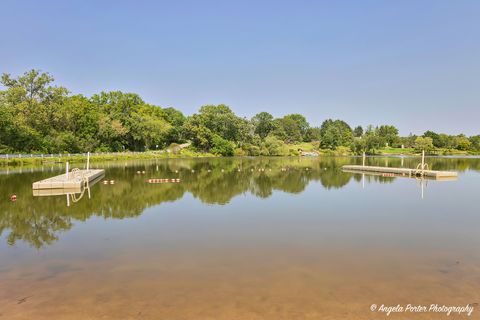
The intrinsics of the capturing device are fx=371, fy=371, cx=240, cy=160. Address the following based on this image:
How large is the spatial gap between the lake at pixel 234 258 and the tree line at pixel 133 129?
158 ft

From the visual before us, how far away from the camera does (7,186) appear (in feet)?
88.0

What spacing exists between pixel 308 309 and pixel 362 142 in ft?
407

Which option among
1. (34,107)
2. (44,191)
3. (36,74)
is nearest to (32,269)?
(44,191)

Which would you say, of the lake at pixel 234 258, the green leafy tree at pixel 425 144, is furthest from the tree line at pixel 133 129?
the lake at pixel 234 258

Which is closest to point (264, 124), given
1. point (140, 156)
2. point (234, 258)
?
point (140, 156)

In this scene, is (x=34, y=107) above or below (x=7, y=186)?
above

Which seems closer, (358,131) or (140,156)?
(140,156)

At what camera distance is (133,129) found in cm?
8619

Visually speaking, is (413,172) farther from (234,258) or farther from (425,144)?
(425,144)

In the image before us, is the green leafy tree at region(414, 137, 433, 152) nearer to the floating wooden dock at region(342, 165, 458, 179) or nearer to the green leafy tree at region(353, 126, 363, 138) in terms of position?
the green leafy tree at region(353, 126, 363, 138)

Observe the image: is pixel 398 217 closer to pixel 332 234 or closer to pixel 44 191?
pixel 332 234

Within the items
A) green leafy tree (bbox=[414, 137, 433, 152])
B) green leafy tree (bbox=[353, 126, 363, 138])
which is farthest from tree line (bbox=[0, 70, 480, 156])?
green leafy tree (bbox=[353, 126, 363, 138])

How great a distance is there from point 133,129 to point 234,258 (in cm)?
8050

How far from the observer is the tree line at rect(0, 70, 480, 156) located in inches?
2530
